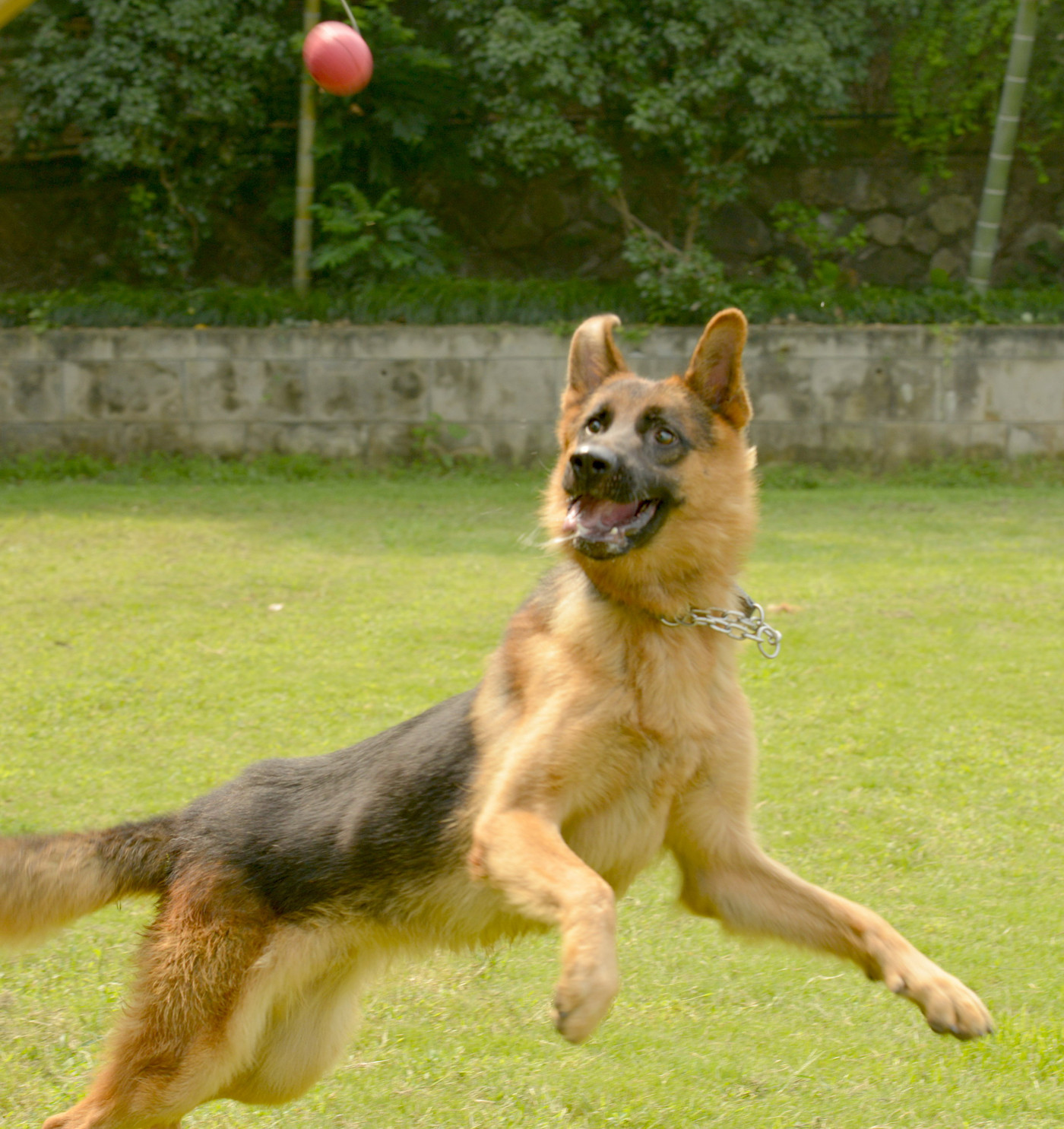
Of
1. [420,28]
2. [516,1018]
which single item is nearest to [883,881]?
[516,1018]

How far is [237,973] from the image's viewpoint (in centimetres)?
315

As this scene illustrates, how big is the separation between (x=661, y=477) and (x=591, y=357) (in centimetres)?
58

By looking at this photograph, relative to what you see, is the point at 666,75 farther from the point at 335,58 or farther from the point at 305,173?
the point at 335,58

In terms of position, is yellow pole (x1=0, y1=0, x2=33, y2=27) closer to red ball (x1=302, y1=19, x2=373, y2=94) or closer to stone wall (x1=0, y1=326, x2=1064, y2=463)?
red ball (x1=302, y1=19, x2=373, y2=94)

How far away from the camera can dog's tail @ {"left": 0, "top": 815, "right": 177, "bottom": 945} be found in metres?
3.18

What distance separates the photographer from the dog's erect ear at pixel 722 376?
3.70 metres

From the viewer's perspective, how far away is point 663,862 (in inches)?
184

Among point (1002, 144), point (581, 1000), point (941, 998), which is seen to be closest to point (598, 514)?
point (581, 1000)

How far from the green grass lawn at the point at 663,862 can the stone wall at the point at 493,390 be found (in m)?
2.07

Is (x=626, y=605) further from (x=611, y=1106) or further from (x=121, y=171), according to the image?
(x=121, y=171)

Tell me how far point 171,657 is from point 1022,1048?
5.06 m

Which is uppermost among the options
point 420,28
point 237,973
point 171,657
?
point 420,28

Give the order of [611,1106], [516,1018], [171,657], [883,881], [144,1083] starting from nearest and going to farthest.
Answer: [144,1083], [611,1106], [516,1018], [883,881], [171,657]

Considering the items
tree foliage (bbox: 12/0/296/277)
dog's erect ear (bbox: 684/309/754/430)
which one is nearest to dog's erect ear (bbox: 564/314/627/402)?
dog's erect ear (bbox: 684/309/754/430)
